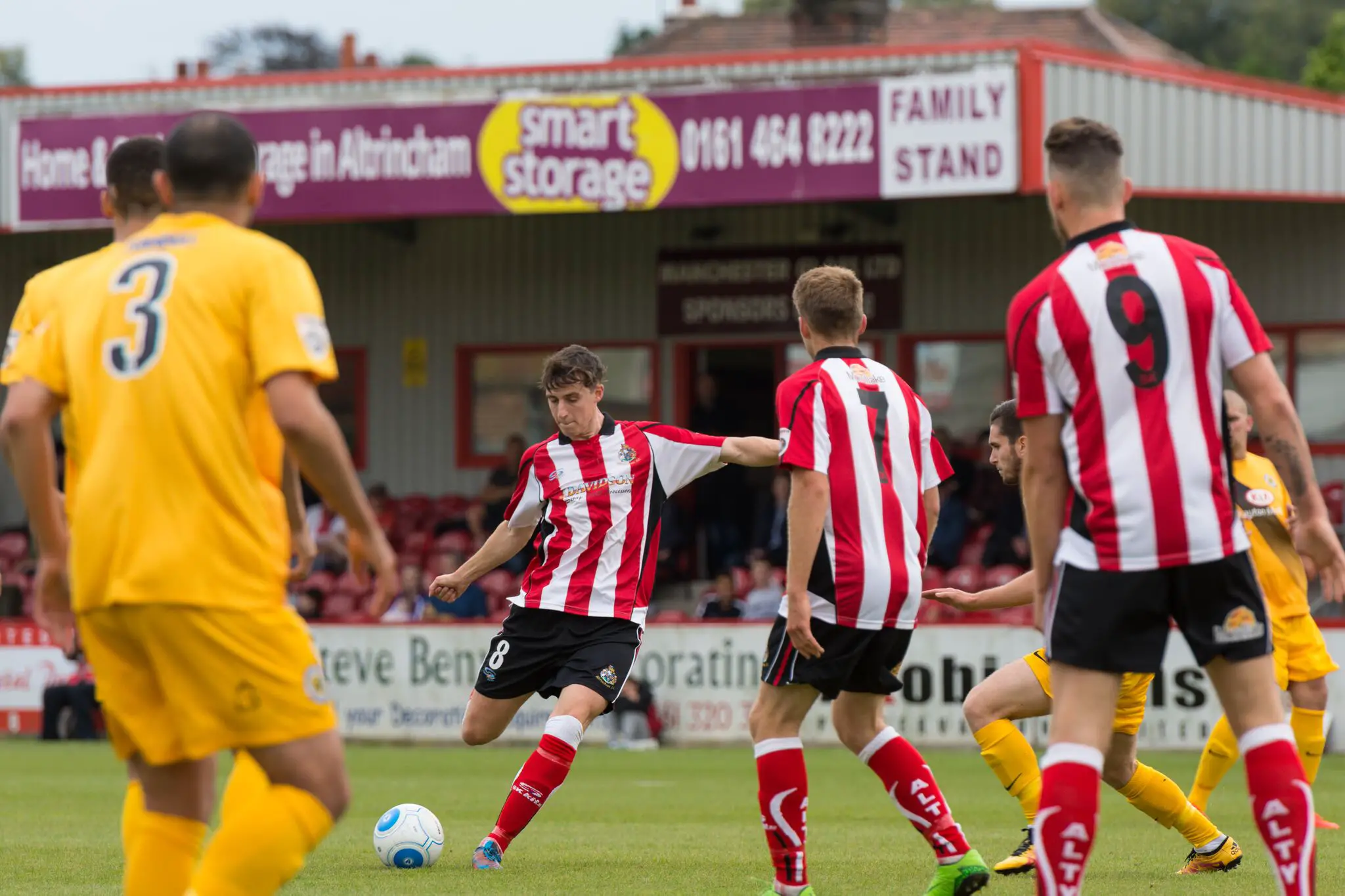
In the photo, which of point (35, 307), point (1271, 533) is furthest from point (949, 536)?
point (35, 307)

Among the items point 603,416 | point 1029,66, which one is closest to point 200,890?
point 603,416

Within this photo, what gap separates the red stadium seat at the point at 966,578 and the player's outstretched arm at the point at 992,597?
1050cm

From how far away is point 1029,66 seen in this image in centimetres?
1684

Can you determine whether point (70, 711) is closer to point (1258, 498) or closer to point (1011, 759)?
point (1011, 759)

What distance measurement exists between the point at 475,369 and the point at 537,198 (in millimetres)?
5176

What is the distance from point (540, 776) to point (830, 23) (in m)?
24.5

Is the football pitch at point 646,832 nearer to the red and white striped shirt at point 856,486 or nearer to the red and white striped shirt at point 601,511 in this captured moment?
the red and white striped shirt at point 601,511

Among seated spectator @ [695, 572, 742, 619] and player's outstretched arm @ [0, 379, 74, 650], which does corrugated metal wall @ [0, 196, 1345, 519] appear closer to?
seated spectator @ [695, 572, 742, 619]

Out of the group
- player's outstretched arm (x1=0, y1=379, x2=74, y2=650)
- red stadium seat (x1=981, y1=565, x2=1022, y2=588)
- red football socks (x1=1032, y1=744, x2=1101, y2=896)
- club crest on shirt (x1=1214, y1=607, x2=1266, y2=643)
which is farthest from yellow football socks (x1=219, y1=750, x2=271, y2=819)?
red stadium seat (x1=981, y1=565, x2=1022, y2=588)

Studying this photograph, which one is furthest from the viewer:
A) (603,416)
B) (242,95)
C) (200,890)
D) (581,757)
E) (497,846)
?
(242,95)

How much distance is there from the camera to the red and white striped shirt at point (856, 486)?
6.02 metres

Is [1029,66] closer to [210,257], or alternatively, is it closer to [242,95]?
[242,95]

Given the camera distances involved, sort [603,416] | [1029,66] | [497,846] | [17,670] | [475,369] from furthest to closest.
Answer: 1. [475,369]
2. [17,670]
3. [1029,66]
4. [603,416]
5. [497,846]

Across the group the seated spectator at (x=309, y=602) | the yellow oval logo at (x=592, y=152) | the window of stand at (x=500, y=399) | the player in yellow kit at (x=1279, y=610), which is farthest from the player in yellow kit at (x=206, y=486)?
the window of stand at (x=500, y=399)
